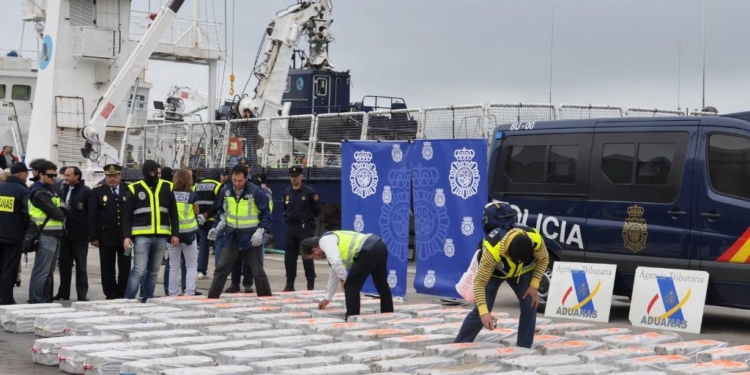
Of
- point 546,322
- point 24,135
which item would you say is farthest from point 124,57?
point 546,322

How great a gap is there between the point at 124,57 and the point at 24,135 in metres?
6.12

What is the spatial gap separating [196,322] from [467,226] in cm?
435

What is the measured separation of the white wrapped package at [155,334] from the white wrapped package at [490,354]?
302 centimetres

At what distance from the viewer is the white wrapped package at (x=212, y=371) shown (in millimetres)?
8938

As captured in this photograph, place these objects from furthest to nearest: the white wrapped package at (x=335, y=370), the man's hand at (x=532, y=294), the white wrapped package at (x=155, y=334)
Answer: the white wrapped package at (x=155, y=334) < the man's hand at (x=532, y=294) < the white wrapped package at (x=335, y=370)

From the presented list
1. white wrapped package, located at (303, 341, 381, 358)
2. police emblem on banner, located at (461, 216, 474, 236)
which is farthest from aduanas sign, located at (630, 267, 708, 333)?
white wrapped package, located at (303, 341, 381, 358)

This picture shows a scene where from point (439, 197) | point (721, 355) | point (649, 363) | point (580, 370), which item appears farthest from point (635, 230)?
point (580, 370)

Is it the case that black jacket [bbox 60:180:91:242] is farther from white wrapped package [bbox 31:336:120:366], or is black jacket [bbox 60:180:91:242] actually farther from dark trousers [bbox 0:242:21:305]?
white wrapped package [bbox 31:336:120:366]

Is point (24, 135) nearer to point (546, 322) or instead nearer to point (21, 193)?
point (21, 193)

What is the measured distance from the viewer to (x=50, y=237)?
588 inches

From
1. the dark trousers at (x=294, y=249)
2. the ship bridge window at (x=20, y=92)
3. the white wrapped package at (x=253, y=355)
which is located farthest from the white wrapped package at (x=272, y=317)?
the ship bridge window at (x=20, y=92)

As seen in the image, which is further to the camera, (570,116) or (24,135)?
(24,135)

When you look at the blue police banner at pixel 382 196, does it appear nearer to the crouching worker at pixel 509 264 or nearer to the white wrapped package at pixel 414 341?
the white wrapped package at pixel 414 341

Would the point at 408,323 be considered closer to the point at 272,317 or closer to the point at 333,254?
the point at 333,254
